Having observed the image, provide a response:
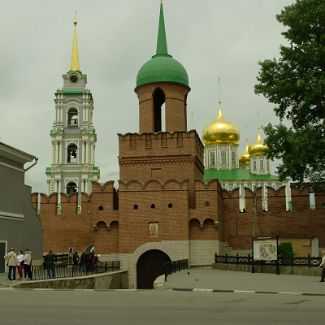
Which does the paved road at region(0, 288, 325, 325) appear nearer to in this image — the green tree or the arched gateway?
the green tree

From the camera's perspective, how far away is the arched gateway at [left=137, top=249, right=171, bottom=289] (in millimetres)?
29875

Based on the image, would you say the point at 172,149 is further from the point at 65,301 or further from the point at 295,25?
the point at 65,301

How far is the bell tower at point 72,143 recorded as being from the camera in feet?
240

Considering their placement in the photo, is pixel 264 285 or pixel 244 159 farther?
pixel 244 159

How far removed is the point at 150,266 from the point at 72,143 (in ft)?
152

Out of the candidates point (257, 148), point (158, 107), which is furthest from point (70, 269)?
point (257, 148)

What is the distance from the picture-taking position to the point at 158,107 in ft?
112

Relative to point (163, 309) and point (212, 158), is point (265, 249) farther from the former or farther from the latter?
point (212, 158)

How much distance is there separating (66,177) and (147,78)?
4329cm

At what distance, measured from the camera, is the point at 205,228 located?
99.1 ft

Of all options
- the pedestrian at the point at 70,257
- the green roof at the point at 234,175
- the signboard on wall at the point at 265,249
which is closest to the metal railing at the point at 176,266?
the signboard on wall at the point at 265,249

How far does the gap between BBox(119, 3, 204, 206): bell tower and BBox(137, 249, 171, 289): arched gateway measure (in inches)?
134

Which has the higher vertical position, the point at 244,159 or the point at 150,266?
the point at 244,159

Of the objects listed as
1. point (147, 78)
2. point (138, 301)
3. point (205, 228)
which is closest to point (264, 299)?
point (138, 301)
